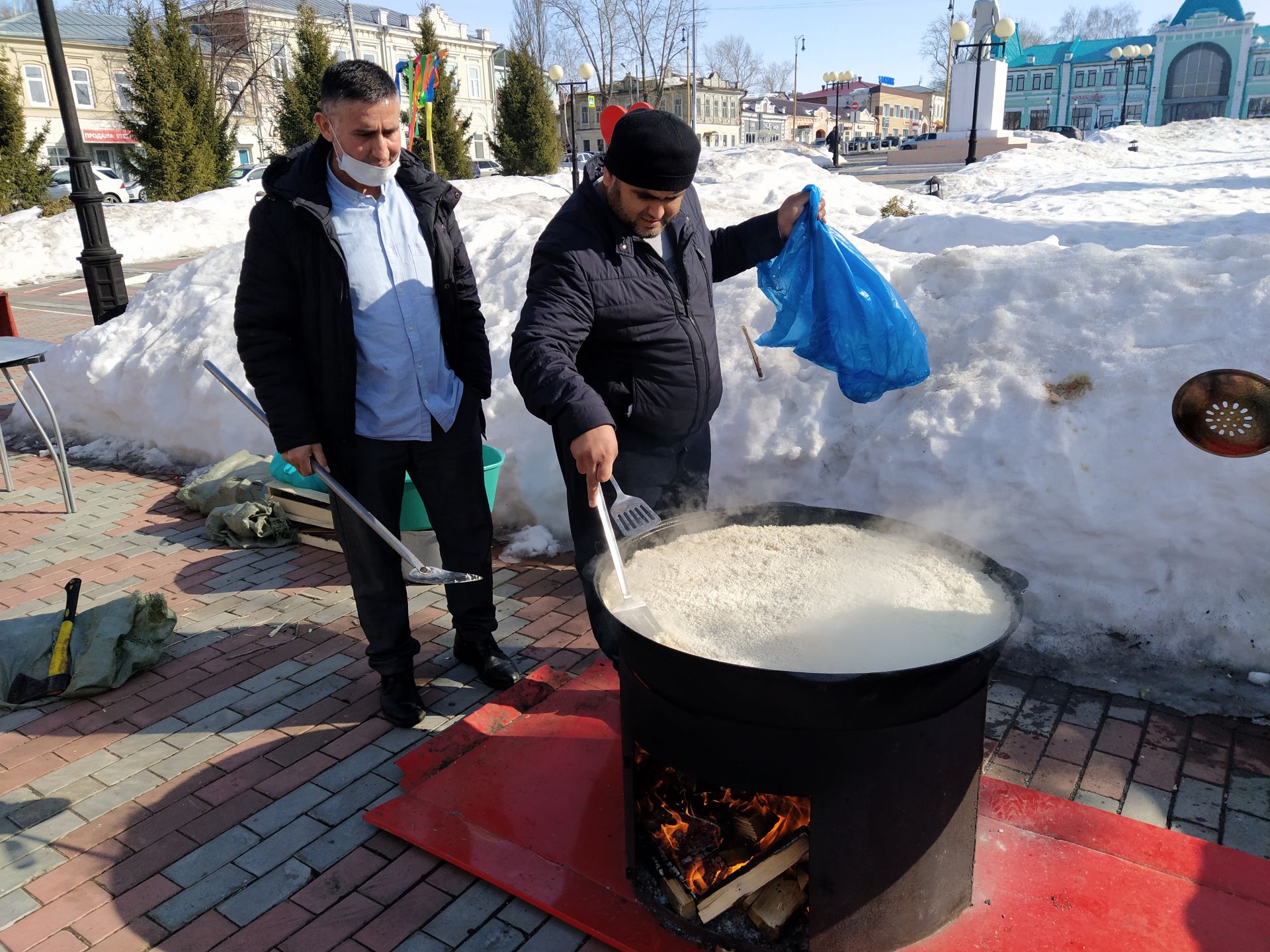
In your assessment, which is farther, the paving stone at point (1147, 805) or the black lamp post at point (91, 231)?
the black lamp post at point (91, 231)

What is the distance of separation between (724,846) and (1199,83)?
8071cm

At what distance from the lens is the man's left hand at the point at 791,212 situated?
9.58ft

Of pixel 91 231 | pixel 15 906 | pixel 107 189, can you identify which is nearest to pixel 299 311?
pixel 15 906

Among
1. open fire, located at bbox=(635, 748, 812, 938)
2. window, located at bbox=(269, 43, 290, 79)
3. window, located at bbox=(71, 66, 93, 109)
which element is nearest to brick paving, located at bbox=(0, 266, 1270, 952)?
open fire, located at bbox=(635, 748, 812, 938)

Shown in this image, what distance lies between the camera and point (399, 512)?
10.3 ft

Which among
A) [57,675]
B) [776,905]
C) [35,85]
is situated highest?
[35,85]

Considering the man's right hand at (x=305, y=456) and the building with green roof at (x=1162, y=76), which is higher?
the building with green roof at (x=1162, y=76)

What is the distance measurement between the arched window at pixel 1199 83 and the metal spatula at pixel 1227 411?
75.7m

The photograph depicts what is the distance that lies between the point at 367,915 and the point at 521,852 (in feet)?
1.41

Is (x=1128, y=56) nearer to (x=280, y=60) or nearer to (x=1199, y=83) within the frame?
(x=1199, y=83)

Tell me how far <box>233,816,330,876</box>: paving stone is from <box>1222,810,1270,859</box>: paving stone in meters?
2.62

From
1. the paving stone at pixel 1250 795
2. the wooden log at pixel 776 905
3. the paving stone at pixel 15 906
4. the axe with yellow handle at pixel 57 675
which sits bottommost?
the paving stone at pixel 15 906

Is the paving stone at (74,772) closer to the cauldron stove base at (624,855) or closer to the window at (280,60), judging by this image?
the cauldron stove base at (624,855)

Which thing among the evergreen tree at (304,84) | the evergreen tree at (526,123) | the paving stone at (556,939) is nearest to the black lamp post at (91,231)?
the paving stone at (556,939)
